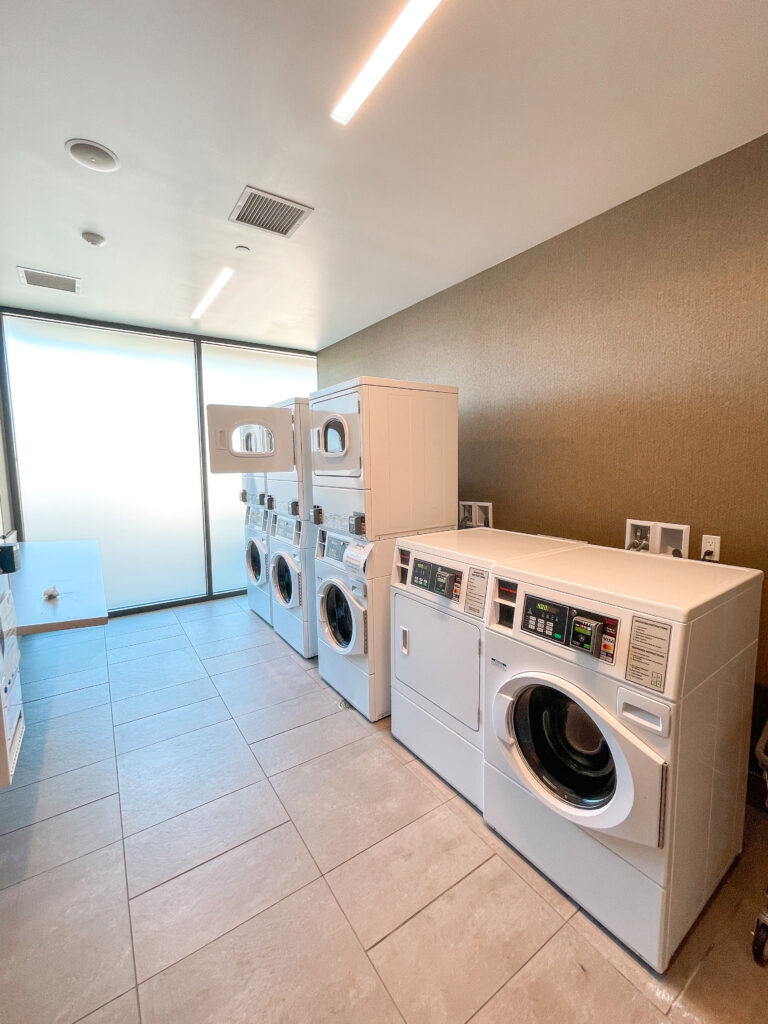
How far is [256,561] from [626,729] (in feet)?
10.8

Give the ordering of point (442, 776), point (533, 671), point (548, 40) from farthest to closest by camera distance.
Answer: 1. point (442, 776)
2. point (533, 671)
3. point (548, 40)

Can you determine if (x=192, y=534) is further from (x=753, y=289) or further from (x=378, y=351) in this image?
(x=753, y=289)

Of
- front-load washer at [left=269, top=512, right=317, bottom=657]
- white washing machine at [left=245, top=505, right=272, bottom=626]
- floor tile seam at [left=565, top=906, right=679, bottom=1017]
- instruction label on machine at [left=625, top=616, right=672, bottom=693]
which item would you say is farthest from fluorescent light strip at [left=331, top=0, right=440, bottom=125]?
floor tile seam at [left=565, top=906, right=679, bottom=1017]

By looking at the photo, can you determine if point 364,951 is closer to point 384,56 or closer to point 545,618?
point 545,618

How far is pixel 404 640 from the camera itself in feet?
6.89

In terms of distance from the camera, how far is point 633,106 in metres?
1.48

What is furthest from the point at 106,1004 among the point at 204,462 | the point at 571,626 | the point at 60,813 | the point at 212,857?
the point at 204,462

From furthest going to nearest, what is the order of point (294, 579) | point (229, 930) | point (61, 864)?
point (294, 579) < point (61, 864) < point (229, 930)

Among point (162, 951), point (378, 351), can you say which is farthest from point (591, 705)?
point (378, 351)

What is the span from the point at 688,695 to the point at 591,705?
241mm

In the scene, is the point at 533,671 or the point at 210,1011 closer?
the point at 210,1011

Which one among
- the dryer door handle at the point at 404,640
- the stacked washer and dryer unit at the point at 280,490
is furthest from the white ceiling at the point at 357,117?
the dryer door handle at the point at 404,640

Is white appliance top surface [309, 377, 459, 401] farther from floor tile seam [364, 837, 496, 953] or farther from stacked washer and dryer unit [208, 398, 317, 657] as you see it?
floor tile seam [364, 837, 496, 953]

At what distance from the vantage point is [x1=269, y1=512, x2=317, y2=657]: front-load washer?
119 inches
